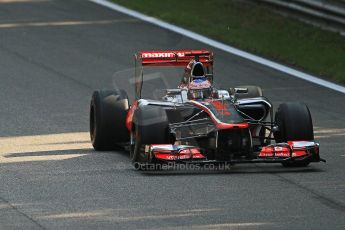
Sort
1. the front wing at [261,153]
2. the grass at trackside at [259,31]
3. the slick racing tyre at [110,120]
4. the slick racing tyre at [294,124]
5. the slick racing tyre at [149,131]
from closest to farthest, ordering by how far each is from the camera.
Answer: the front wing at [261,153]
the slick racing tyre at [149,131]
the slick racing tyre at [294,124]
the slick racing tyre at [110,120]
the grass at trackside at [259,31]

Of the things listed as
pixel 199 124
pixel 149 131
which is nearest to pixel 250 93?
pixel 199 124

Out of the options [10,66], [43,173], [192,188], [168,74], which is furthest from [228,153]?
[10,66]

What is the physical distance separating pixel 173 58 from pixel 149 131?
6.41 feet

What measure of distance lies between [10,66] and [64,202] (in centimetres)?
916

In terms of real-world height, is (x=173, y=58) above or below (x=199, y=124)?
above

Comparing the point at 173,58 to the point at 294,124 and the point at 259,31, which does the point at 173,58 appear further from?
the point at 259,31

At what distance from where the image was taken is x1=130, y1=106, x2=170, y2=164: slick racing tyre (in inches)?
461

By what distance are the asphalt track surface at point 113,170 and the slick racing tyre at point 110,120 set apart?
0.20 metres

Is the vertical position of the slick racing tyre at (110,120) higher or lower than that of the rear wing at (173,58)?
lower

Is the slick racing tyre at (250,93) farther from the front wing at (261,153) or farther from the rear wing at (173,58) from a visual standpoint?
the front wing at (261,153)

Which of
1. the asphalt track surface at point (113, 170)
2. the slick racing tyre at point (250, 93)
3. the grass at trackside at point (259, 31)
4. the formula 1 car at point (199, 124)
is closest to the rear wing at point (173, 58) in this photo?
the formula 1 car at point (199, 124)

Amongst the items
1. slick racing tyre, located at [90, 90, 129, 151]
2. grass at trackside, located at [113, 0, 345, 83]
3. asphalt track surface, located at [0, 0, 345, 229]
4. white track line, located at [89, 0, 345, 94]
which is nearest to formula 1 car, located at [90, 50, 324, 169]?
slick racing tyre, located at [90, 90, 129, 151]

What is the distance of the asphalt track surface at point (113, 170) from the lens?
32.1ft

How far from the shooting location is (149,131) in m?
11.7
